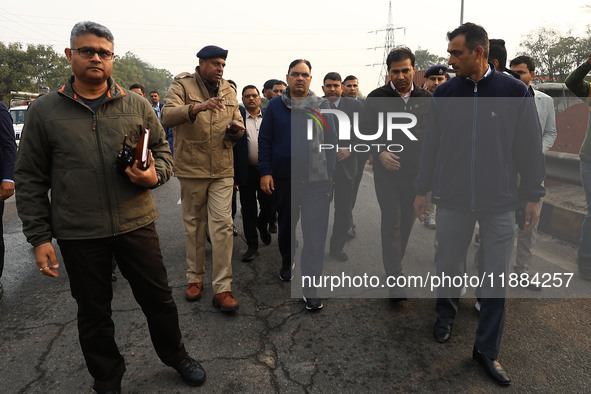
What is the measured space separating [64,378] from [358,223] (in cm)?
441

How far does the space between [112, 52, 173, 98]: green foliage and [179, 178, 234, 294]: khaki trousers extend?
149 feet

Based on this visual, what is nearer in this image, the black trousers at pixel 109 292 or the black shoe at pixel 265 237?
the black trousers at pixel 109 292

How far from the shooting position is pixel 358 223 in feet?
19.9

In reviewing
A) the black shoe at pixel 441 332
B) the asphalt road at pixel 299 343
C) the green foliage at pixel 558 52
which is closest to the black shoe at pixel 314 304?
the asphalt road at pixel 299 343

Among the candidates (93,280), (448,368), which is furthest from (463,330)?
(93,280)

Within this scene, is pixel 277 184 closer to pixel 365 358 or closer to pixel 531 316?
pixel 365 358

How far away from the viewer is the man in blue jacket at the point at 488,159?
2.43 meters

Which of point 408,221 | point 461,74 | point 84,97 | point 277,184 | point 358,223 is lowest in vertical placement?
point 358,223

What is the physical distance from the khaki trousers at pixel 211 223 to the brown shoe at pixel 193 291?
0.04 m

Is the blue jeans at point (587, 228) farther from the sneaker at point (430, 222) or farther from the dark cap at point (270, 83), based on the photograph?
the dark cap at point (270, 83)

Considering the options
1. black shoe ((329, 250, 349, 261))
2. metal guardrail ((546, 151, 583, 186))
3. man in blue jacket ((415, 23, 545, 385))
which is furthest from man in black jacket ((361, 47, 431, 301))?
metal guardrail ((546, 151, 583, 186))

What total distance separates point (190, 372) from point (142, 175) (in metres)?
1.26

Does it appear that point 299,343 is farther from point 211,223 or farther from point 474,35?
point 474,35

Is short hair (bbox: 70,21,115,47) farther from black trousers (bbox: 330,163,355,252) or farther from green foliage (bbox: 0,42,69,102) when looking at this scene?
green foliage (bbox: 0,42,69,102)
